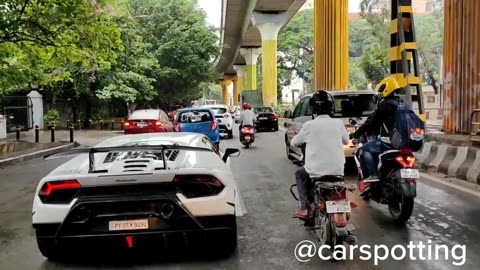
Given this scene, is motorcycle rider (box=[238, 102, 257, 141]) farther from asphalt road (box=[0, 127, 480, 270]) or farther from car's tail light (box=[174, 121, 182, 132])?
asphalt road (box=[0, 127, 480, 270])

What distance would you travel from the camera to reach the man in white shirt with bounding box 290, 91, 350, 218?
5.47m

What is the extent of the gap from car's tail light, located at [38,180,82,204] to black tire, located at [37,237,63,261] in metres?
0.41

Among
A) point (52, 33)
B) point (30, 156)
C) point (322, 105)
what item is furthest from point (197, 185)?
point (30, 156)

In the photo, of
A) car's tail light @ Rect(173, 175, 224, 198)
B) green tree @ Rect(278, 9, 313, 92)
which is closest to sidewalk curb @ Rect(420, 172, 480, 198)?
car's tail light @ Rect(173, 175, 224, 198)

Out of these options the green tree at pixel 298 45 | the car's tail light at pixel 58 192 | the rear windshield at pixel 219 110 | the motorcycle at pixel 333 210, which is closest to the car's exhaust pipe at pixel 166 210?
the car's tail light at pixel 58 192

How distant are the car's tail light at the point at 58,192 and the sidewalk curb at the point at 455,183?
6.75 m

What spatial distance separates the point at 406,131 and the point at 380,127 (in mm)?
529

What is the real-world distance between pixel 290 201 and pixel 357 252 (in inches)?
120

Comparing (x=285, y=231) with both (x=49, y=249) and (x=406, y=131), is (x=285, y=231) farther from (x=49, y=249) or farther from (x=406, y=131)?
(x=49, y=249)

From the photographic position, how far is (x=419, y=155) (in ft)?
41.8

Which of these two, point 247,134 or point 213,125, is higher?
point 213,125

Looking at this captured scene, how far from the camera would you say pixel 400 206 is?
6695 millimetres

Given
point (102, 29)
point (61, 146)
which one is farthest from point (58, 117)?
point (102, 29)

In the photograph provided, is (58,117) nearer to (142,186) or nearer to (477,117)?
(477,117)
